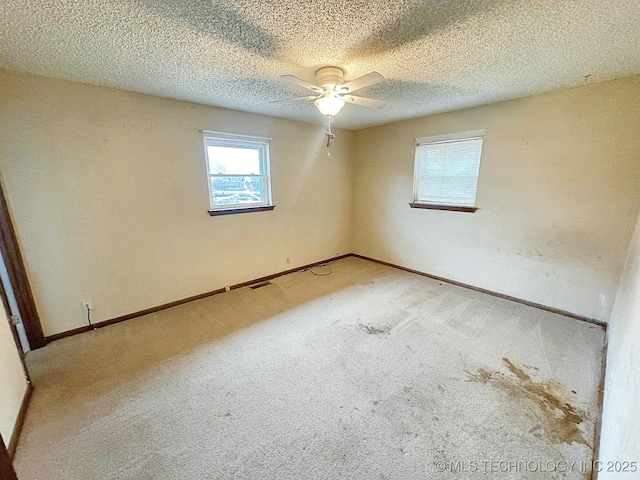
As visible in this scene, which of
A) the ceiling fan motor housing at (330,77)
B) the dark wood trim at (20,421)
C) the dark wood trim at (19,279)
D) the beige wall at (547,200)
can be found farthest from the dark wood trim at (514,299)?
the dark wood trim at (19,279)

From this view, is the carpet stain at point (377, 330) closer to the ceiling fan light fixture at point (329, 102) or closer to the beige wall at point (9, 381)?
the ceiling fan light fixture at point (329, 102)

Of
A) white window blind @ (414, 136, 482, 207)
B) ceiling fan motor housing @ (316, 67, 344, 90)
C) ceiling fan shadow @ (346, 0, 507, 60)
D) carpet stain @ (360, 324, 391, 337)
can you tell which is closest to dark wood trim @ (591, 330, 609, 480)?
carpet stain @ (360, 324, 391, 337)

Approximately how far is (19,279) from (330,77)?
9.81 feet

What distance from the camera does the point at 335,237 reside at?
4.65 m

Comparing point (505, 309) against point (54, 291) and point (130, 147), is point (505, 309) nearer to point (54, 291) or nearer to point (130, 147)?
point (130, 147)

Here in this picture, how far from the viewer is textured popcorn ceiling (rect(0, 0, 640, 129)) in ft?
4.36

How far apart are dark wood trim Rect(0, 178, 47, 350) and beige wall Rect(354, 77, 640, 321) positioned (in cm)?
427

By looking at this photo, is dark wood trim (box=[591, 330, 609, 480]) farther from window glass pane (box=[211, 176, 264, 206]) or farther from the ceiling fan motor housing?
window glass pane (box=[211, 176, 264, 206])

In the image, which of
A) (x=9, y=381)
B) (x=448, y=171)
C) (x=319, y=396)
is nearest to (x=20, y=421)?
(x=9, y=381)

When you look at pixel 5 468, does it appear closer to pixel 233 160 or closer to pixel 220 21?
pixel 220 21

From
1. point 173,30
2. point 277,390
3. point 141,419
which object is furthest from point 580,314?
point 173,30

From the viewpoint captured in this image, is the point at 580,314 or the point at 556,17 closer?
the point at 556,17

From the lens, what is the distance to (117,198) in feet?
8.27

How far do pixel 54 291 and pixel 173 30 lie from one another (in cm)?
241
